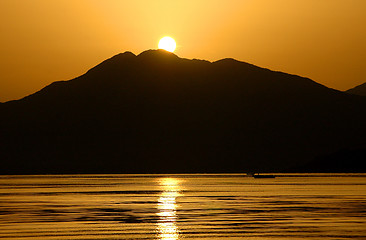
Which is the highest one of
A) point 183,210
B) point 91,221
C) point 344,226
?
point 183,210

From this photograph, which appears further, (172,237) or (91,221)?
(91,221)

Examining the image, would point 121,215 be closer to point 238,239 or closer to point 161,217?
point 161,217

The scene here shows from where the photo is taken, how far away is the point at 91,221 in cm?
6862

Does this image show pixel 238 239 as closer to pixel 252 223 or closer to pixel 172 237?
pixel 172 237

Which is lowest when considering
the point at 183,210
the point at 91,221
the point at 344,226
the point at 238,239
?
the point at 238,239

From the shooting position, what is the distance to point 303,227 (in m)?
62.8

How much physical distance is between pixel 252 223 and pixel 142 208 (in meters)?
24.3

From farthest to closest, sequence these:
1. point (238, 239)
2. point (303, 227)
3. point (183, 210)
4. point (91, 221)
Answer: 1. point (183, 210)
2. point (91, 221)
3. point (303, 227)
4. point (238, 239)

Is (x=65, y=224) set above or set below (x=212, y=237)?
above

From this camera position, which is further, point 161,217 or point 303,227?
point 161,217

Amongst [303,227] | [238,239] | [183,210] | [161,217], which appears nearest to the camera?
[238,239]

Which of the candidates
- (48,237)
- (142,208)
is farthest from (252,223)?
(142,208)

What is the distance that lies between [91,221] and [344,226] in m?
19.3

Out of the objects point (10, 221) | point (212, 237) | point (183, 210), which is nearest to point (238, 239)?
point (212, 237)
